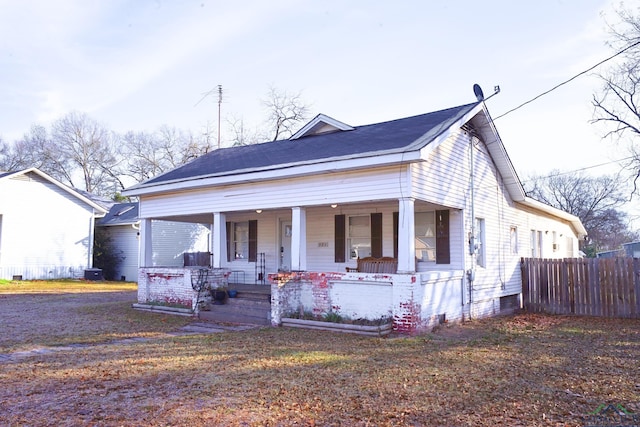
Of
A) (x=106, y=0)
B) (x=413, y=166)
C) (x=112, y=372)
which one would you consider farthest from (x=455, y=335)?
(x=106, y=0)

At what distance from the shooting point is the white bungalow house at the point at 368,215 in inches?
377

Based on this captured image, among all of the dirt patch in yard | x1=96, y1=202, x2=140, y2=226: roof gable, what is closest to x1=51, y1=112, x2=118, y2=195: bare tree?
x1=96, y1=202, x2=140, y2=226: roof gable

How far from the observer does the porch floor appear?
36.3ft

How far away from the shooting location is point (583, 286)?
1338cm

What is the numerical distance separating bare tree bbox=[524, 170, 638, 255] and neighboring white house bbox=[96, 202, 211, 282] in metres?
30.4

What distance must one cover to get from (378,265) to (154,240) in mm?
17791

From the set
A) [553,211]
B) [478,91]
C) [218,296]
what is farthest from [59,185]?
[553,211]

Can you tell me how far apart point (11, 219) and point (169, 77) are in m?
13.7

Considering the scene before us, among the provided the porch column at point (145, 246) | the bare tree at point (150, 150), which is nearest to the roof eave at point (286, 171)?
the porch column at point (145, 246)

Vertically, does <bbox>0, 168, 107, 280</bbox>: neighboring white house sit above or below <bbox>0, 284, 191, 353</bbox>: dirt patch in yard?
above

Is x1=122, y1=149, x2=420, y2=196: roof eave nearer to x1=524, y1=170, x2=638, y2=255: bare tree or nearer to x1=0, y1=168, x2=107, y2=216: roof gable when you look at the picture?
x1=0, y1=168, x2=107, y2=216: roof gable

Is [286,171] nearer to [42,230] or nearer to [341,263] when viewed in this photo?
[341,263]

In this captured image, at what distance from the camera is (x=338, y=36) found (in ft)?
36.4

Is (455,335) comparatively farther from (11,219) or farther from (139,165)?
(139,165)
